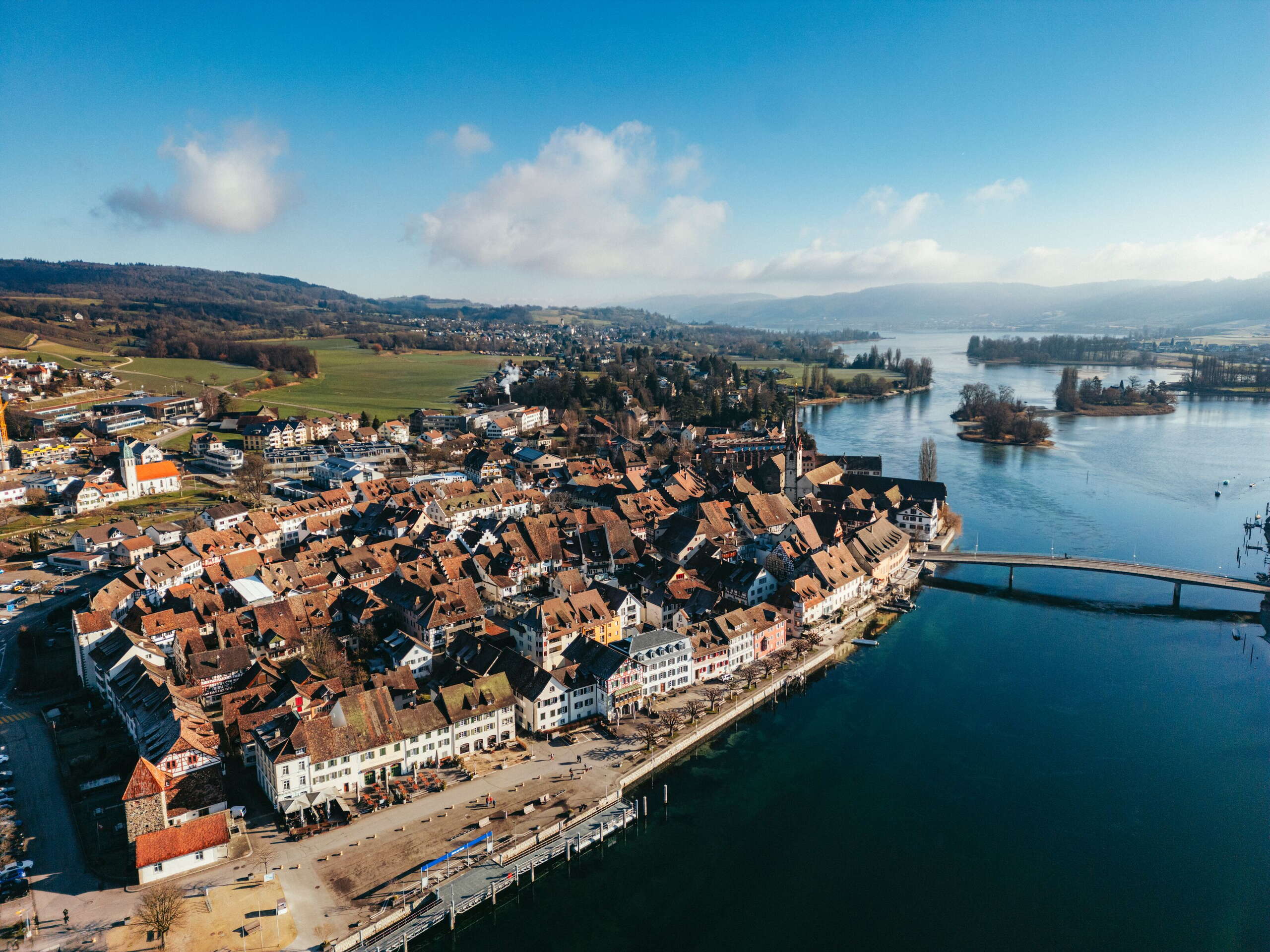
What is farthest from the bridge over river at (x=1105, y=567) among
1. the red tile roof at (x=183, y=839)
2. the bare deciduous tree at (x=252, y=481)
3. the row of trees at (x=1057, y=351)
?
the row of trees at (x=1057, y=351)

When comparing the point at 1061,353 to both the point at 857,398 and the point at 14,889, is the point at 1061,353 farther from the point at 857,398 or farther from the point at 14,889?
the point at 14,889

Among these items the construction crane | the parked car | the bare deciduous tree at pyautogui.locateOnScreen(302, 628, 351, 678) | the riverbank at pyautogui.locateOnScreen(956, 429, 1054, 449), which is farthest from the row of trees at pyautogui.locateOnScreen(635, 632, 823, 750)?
the riverbank at pyautogui.locateOnScreen(956, 429, 1054, 449)

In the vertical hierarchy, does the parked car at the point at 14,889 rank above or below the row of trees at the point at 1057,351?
below

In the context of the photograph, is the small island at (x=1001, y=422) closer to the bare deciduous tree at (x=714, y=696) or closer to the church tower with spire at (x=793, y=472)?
the church tower with spire at (x=793, y=472)

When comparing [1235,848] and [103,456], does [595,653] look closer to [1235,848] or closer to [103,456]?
[1235,848]

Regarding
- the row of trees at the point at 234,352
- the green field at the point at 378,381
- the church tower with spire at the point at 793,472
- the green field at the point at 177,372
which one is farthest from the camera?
the row of trees at the point at 234,352

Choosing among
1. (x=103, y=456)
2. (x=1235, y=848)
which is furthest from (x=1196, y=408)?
(x=103, y=456)
